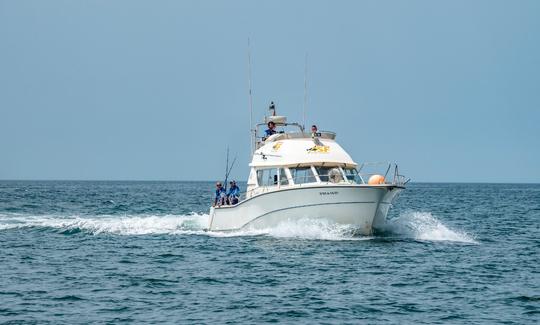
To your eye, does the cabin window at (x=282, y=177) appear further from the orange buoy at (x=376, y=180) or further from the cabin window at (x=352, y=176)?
the orange buoy at (x=376, y=180)

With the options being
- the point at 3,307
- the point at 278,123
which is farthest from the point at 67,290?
the point at 278,123

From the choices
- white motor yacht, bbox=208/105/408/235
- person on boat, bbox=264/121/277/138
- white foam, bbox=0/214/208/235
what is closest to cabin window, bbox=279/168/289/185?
white motor yacht, bbox=208/105/408/235

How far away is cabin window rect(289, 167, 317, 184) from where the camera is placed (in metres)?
29.0

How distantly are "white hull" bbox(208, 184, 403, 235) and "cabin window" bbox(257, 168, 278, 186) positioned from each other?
1276 mm

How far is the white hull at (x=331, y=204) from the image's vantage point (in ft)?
88.7

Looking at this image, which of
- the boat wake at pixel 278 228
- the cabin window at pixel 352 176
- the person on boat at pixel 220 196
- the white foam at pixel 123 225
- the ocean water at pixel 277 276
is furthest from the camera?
the white foam at pixel 123 225

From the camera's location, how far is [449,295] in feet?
62.8

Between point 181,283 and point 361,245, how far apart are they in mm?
8515

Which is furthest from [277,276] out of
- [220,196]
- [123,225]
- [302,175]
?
[123,225]

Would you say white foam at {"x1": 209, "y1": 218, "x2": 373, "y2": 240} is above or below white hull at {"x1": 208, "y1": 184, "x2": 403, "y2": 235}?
below

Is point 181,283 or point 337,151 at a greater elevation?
point 337,151

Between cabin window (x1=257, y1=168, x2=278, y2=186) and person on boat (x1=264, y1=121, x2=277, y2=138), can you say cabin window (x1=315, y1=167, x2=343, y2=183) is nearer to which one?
cabin window (x1=257, y1=168, x2=278, y2=186)

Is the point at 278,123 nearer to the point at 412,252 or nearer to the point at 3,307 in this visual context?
the point at 412,252

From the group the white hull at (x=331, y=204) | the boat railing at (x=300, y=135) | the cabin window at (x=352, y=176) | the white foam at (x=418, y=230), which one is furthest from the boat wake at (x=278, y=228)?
the boat railing at (x=300, y=135)
